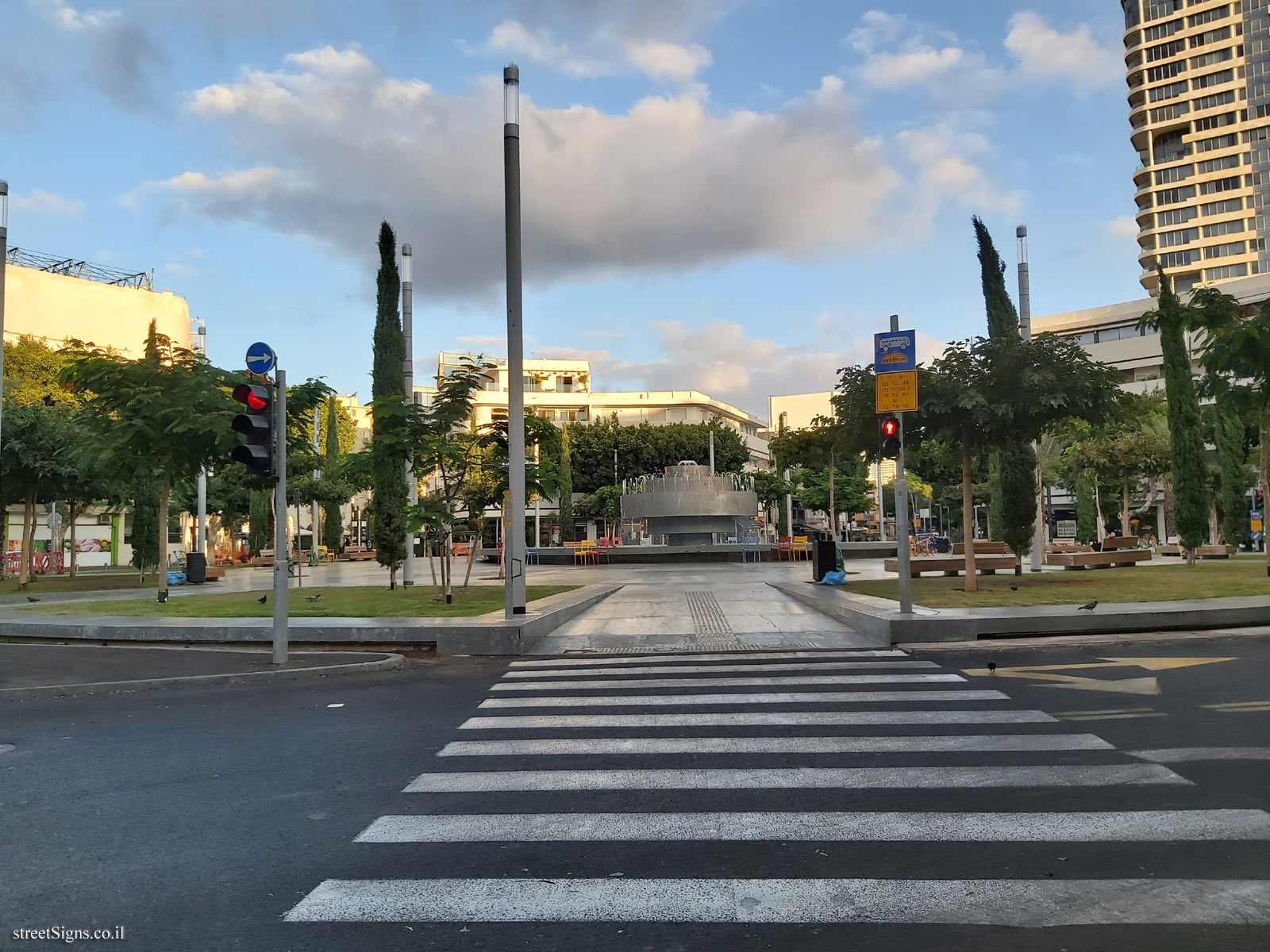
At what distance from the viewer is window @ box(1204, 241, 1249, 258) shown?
8738cm

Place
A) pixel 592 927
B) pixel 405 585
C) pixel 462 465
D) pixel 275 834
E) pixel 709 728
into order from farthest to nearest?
pixel 405 585 → pixel 462 465 → pixel 709 728 → pixel 275 834 → pixel 592 927

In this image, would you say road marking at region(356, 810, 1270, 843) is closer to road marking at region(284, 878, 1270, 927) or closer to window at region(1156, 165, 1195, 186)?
road marking at region(284, 878, 1270, 927)

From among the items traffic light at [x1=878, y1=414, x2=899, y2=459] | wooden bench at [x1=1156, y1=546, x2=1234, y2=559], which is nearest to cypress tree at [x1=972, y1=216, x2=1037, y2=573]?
wooden bench at [x1=1156, y1=546, x2=1234, y2=559]

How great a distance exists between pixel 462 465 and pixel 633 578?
978 cm

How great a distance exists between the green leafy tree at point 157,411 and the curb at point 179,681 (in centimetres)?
961

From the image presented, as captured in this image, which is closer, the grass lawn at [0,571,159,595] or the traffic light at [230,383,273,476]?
the traffic light at [230,383,273,476]

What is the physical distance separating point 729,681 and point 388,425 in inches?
510

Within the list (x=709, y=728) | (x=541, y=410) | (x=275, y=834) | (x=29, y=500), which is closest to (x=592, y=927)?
(x=275, y=834)

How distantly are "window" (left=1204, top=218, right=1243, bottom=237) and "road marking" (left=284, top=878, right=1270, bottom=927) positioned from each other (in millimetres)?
103216

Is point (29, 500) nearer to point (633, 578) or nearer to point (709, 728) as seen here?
point (633, 578)

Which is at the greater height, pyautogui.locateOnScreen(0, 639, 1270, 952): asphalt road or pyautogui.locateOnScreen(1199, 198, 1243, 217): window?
pyautogui.locateOnScreen(1199, 198, 1243, 217): window

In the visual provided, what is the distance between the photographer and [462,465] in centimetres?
2044

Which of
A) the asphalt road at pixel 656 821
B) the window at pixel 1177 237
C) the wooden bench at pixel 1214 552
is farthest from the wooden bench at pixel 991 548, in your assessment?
the window at pixel 1177 237

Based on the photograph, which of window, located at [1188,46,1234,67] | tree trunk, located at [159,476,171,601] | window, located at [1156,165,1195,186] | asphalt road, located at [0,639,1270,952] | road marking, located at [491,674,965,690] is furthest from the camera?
window, located at [1156,165,1195,186]
